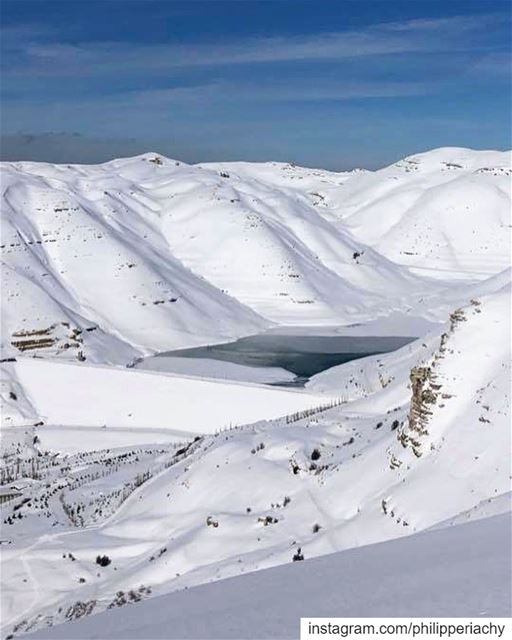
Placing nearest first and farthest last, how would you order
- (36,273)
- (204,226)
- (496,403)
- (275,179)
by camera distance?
1. (496,403)
2. (36,273)
3. (204,226)
4. (275,179)

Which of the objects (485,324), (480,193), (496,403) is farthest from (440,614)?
(480,193)

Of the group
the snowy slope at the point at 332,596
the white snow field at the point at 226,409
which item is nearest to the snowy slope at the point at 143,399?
the white snow field at the point at 226,409

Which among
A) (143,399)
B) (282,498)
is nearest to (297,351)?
(143,399)

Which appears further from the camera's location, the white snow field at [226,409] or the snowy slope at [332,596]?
the white snow field at [226,409]

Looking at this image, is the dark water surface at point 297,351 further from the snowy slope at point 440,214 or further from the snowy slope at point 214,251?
the snowy slope at point 440,214

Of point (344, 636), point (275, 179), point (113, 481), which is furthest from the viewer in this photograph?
point (275, 179)

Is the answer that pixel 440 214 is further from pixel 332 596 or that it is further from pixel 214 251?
pixel 332 596

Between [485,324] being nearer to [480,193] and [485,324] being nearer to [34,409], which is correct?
[34,409]
